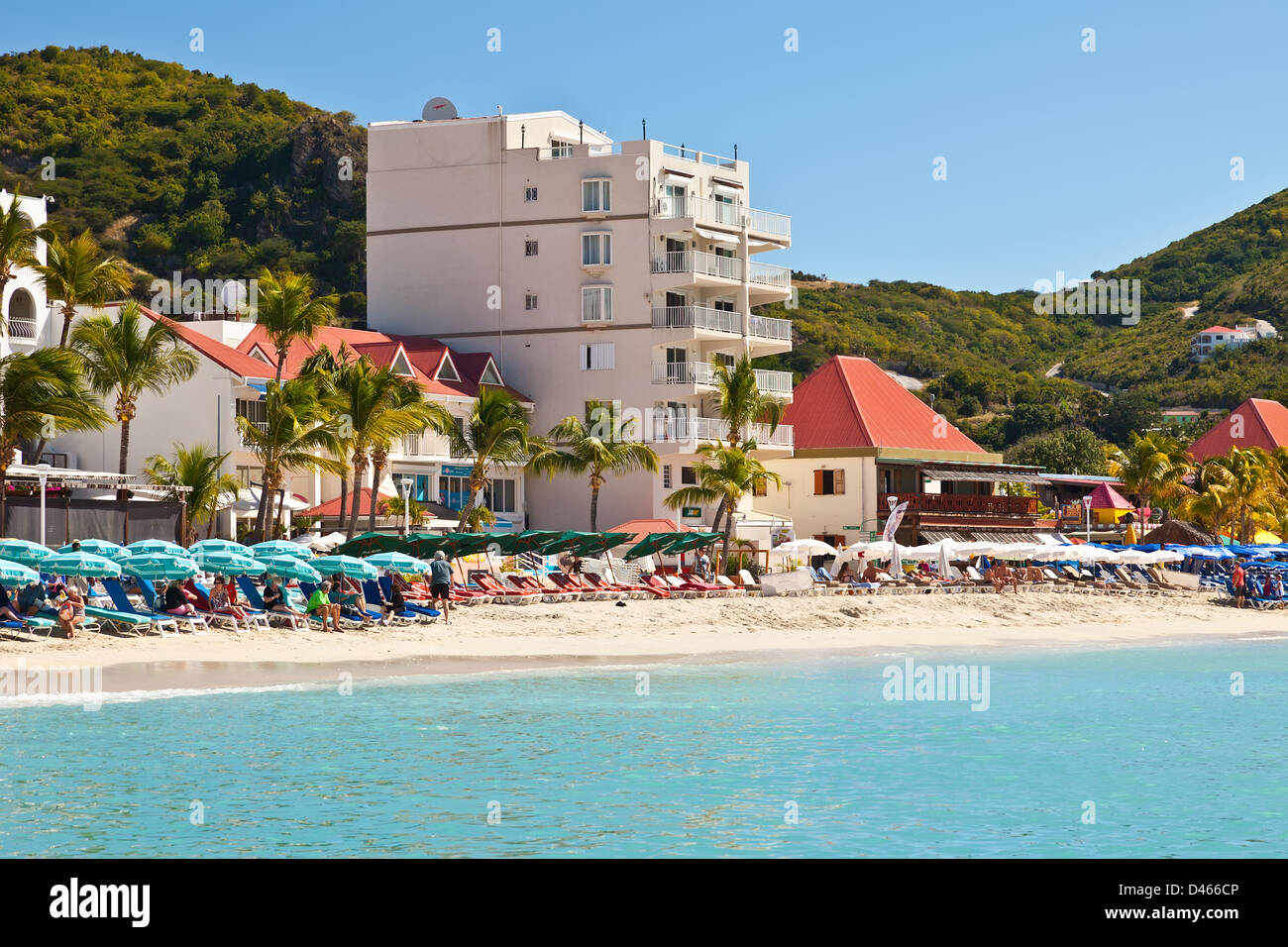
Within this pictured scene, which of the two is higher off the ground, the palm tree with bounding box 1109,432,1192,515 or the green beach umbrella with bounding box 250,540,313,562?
the palm tree with bounding box 1109,432,1192,515

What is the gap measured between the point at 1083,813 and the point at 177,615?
Answer: 17.6 meters

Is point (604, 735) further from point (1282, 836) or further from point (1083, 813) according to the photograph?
point (1282, 836)

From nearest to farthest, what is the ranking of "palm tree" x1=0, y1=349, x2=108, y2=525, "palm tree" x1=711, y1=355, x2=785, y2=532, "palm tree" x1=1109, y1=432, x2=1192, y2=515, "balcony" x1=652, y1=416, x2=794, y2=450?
"palm tree" x1=0, y1=349, x2=108, y2=525 → "palm tree" x1=711, y1=355, x2=785, y2=532 → "balcony" x1=652, y1=416, x2=794, y2=450 → "palm tree" x1=1109, y1=432, x2=1192, y2=515

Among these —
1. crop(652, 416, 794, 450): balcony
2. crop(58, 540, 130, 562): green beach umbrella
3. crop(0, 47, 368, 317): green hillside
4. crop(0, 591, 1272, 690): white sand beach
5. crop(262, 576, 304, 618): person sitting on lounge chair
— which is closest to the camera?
crop(0, 591, 1272, 690): white sand beach

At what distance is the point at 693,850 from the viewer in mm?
13047

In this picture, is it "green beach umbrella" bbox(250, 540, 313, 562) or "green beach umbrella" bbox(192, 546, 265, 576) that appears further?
"green beach umbrella" bbox(250, 540, 313, 562)

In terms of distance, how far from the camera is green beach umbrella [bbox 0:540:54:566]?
2469 cm

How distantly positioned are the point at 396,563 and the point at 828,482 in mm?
31726

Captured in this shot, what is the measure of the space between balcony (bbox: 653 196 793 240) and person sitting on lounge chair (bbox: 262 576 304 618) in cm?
3183

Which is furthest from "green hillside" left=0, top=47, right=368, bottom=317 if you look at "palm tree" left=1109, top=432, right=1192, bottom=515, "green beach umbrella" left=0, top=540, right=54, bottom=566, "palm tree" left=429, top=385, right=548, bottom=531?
"green beach umbrella" left=0, top=540, right=54, bottom=566

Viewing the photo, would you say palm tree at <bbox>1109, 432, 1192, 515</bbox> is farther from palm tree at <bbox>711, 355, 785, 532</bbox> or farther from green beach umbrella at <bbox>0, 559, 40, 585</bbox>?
green beach umbrella at <bbox>0, 559, 40, 585</bbox>

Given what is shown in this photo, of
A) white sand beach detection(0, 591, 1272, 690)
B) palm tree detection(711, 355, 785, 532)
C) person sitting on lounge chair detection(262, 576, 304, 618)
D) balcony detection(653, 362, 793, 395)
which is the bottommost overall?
white sand beach detection(0, 591, 1272, 690)
